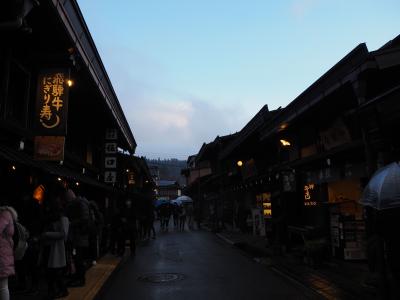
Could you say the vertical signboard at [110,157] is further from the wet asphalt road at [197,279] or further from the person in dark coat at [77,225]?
the person in dark coat at [77,225]

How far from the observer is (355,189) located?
14422 millimetres

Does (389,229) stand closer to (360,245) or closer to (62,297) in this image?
(360,245)

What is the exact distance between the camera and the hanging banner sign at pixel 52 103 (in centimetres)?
1055

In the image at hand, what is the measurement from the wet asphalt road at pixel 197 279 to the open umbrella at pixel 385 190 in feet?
9.98

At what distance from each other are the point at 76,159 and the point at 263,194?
11600 mm

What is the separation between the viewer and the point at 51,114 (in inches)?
420

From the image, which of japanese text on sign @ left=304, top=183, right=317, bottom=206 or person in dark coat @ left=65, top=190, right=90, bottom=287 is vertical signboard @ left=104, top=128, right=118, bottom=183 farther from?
person in dark coat @ left=65, top=190, right=90, bottom=287

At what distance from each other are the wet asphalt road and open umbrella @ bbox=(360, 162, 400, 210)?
3043 millimetres

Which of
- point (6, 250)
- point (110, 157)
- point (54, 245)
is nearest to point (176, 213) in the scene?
point (110, 157)

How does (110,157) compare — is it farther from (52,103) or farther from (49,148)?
(52,103)

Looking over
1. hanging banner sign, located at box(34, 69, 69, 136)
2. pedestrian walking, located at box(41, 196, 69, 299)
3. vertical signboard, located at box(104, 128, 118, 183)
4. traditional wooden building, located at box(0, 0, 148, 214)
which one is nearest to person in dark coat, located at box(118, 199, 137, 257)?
traditional wooden building, located at box(0, 0, 148, 214)

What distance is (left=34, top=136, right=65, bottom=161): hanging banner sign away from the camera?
10.6 m

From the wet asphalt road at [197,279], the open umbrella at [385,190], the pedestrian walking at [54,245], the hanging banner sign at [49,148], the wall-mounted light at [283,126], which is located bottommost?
the wet asphalt road at [197,279]

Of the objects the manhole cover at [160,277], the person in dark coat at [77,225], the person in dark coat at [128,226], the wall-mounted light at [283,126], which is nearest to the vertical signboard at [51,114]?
the person in dark coat at [77,225]
